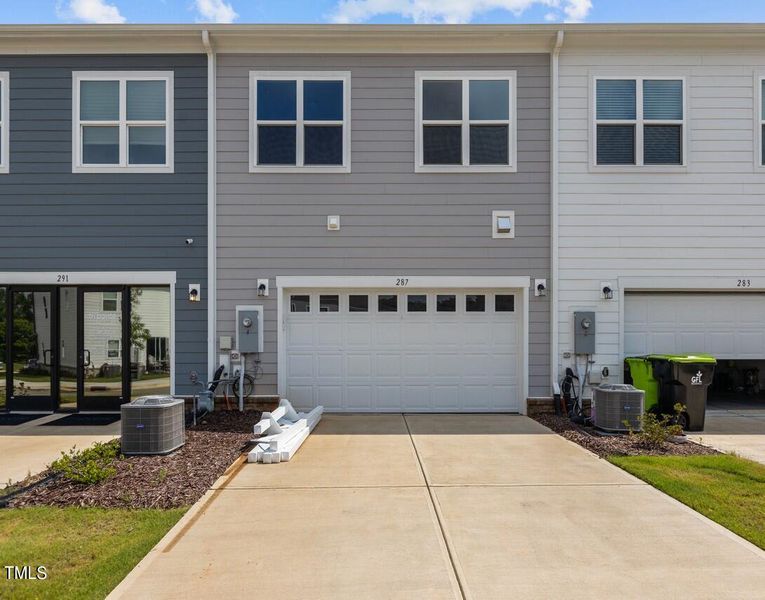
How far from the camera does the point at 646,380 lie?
23.6ft

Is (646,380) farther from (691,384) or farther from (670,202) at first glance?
(670,202)

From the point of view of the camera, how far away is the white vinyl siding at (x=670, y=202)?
7.74 m

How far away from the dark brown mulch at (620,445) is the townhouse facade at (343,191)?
132 centimetres

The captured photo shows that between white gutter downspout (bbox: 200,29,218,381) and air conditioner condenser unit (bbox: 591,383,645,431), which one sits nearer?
air conditioner condenser unit (bbox: 591,383,645,431)

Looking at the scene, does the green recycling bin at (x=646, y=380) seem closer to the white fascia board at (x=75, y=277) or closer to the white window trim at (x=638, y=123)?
the white window trim at (x=638, y=123)

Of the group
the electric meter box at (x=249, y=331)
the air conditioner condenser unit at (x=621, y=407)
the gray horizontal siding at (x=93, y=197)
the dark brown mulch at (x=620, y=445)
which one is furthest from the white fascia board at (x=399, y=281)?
the dark brown mulch at (x=620, y=445)

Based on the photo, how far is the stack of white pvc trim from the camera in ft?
17.4

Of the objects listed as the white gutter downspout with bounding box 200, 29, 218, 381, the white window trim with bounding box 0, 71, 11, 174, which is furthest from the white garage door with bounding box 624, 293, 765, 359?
the white window trim with bounding box 0, 71, 11, 174

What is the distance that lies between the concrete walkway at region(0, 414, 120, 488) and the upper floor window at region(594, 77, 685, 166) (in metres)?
8.44

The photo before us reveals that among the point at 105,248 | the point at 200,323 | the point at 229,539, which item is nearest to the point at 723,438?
the point at 229,539

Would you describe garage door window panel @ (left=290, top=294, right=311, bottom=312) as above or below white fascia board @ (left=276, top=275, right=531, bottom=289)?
below

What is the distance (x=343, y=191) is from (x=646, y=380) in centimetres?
543

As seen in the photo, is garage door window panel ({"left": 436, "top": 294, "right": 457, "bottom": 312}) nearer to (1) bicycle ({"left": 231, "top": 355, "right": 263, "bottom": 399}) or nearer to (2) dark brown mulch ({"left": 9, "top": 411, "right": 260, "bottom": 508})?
(1) bicycle ({"left": 231, "top": 355, "right": 263, "bottom": 399})

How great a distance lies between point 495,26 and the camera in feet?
24.7
